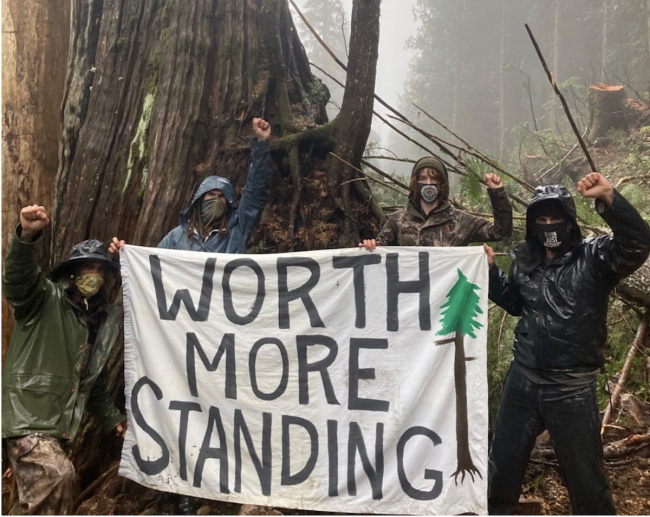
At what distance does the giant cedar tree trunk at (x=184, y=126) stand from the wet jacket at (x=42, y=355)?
137cm

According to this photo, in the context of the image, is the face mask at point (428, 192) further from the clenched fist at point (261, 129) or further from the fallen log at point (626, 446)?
the fallen log at point (626, 446)

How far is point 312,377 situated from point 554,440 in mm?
1477

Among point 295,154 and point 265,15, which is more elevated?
point 265,15

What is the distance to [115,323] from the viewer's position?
11.0ft

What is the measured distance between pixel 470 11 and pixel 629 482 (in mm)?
33170

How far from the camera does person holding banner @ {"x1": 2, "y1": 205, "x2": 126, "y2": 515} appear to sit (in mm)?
2916

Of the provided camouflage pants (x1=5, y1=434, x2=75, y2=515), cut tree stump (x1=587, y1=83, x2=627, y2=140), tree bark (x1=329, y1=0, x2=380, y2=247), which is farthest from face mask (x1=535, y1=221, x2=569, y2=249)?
cut tree stump (x1=587, y1=83, x2=627, y2=140)

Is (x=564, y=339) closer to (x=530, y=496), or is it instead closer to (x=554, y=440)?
(x=554, y=440)

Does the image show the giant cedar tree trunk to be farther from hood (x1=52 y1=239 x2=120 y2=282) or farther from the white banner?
the white banner

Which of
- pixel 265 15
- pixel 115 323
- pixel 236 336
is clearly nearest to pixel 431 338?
pixel 236 336

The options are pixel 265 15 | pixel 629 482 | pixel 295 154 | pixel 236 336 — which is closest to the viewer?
pixel 236 336

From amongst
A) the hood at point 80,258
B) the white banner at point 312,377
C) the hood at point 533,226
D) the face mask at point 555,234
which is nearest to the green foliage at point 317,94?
the white banner at point 312,377

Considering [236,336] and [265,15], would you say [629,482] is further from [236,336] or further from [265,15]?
[265,15]

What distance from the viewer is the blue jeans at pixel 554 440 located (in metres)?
2.87
